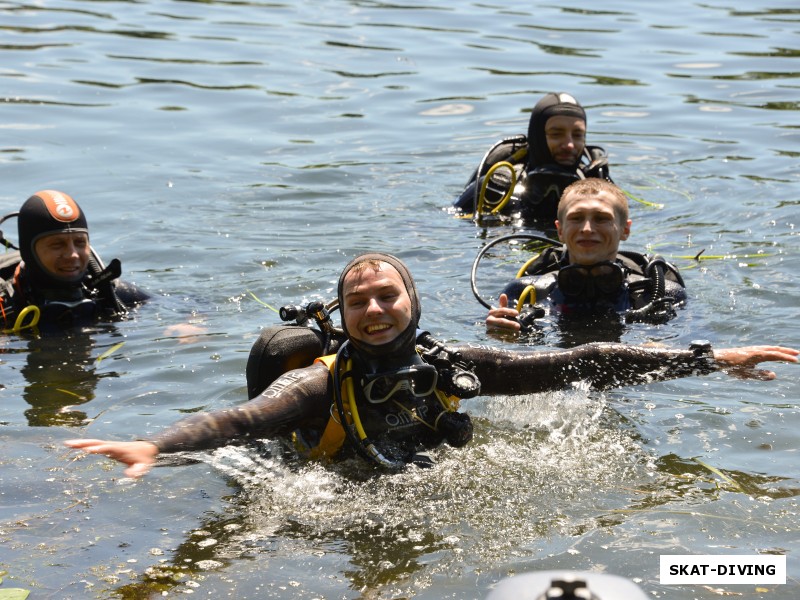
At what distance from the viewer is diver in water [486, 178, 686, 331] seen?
23.5 feet

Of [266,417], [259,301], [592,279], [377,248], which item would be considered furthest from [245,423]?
[377,248]

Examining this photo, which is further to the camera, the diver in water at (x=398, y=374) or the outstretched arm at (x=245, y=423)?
the diver in water at (x=398, y=374)

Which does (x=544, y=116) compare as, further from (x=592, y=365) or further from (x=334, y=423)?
(x=334, y=423)

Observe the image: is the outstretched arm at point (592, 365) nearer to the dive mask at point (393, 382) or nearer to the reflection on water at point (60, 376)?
the dive mask at point (393, 382)

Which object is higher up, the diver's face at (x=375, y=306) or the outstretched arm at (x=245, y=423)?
the diver's face at (x=375, y=306)

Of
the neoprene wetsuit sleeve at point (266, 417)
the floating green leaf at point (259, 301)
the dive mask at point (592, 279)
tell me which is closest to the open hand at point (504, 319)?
the dive mask at point (592, 279)

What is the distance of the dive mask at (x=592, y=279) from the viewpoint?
7172mm

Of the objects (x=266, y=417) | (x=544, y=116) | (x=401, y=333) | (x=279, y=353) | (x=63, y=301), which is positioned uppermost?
(x=544, y=116)

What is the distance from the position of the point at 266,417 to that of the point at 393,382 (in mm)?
591

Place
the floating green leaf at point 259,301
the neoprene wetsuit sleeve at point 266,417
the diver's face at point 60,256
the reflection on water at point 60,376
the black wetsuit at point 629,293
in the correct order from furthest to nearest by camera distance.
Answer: the floating green leaf at point 259,301 → the diver's face at point 60,256 → the black wetsuit at point 629,293 → the reflection on water at point 60,376 → the neoprene wetsuit sleeve at point 266,417

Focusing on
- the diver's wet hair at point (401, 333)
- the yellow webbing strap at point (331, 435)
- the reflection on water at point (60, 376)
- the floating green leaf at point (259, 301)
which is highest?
the diver's wet hair at point (401, 333)

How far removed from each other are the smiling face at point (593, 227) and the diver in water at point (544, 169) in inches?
93.7

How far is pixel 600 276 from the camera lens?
283 inches

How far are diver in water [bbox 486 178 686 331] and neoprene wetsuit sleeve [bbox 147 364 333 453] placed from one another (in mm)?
2129
